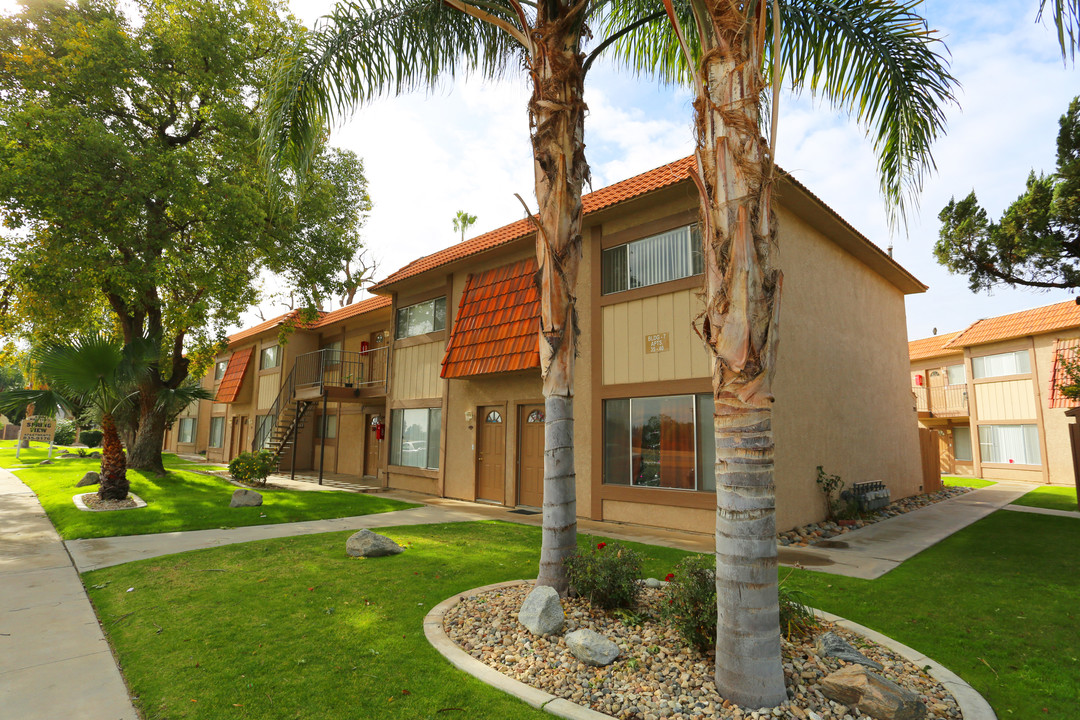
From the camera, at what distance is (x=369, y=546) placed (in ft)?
24.6

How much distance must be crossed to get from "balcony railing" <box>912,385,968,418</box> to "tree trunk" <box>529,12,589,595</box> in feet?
82.8

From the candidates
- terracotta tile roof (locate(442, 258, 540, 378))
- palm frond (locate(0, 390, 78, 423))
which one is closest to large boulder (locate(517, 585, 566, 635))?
terracotta tile roof (locate(442, 258, 540, 378))

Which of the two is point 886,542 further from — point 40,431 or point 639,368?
point 40,431

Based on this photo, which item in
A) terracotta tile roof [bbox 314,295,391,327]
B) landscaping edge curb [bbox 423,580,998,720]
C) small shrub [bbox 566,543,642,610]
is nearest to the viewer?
landscaping edge curb [bbox 423,580,998,720]

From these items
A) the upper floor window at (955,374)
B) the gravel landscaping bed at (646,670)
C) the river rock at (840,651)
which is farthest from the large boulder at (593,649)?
the upper floor window at (955,374)

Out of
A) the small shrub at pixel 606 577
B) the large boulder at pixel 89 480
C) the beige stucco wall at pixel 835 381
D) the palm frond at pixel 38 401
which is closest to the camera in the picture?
the small shrub at pixel 606 577

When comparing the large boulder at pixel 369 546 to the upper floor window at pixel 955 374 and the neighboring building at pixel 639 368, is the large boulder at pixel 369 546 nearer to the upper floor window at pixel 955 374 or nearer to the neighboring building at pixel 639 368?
the neighboring building at pixel 639 368

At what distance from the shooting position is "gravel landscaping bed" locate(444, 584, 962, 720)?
326 centimetres

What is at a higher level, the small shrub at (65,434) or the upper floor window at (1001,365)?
the upper floor window at (1001,365)

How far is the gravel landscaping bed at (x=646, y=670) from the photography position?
326 cm

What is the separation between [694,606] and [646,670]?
22.4 inches

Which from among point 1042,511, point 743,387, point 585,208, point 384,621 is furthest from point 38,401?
point 1042,511

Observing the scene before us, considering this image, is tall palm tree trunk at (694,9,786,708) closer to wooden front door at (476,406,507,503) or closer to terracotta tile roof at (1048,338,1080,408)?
wooden front door at (476,406,507,503)

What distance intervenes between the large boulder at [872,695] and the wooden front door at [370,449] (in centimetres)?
1855
